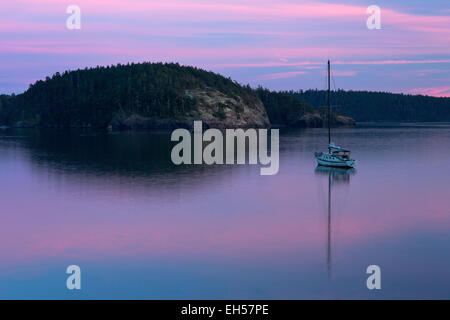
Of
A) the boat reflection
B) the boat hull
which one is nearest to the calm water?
the boat reflection

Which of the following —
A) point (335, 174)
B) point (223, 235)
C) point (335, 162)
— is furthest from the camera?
point (335, 162)

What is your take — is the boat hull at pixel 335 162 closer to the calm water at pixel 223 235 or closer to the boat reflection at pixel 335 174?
the boat reflection at pixel 335 174

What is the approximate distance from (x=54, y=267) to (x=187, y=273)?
7.34m

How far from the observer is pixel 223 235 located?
114 feet

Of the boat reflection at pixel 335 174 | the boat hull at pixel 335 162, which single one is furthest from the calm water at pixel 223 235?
the boat hull at pixel 335 162

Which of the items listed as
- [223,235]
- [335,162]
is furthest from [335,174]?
[223,235]

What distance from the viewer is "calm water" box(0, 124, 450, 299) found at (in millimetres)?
24984

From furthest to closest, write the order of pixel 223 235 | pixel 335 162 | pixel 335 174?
pixel 335 162, pixel 335 174, pixel 223 235

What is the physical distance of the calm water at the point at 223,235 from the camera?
82.0ft

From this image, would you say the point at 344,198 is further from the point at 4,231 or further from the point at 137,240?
the point at 4,231

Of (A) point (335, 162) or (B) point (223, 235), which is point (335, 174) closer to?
(A) point (335, 162)
